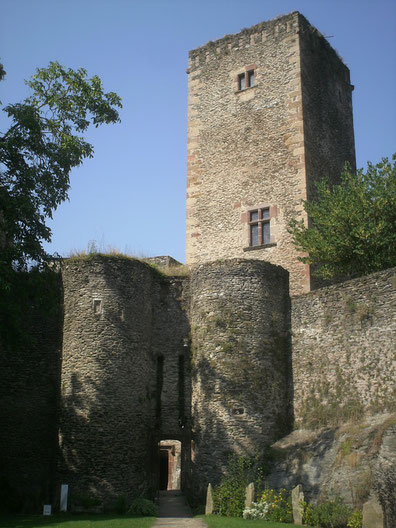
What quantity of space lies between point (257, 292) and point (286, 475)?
5.78 meters

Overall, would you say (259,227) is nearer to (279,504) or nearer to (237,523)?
(279,504)

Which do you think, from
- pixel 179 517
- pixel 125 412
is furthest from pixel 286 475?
pixel 125 412

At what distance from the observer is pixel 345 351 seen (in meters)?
20.0

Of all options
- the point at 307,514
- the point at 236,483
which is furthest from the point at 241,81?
the point at 307,514

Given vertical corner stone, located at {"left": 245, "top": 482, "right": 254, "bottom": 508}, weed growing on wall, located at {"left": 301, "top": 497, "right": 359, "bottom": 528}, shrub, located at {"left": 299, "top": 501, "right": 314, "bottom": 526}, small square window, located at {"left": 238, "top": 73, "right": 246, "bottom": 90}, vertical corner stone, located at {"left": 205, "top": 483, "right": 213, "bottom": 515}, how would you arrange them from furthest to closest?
1. small square window, located at {"left": 238, "top": 73, "right": 246, "bottom": 90}
2. vertical corner stone, located at {"left": 205, "top": 483, "right": 213, "bottom": 515}
3. vertical corner stone, located at {"left": 245, "top": 482, "right": 254, "bottom": 508}
4. shrub, located at {"left": 299, "top": 501, "right": 314, "bottom": 526}
5. weed growing on wall, located at {"left": 301, "top": 497, "right": 359, "bottom": 528}

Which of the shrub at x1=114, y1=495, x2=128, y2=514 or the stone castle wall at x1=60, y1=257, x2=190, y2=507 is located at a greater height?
the stone castle wall at x1=60, y1=257, x2=190, y2=507

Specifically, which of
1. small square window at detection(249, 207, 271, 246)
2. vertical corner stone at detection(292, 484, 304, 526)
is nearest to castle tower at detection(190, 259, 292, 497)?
vertical corner stone at detection(292, 484, 304, 526)

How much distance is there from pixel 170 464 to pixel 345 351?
14.5m

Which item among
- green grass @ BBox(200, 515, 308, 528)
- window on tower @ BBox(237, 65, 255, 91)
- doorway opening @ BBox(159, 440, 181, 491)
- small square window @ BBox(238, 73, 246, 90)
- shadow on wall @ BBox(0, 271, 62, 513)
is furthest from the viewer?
doorway opening @ BBox(159, 440, 181, 491)

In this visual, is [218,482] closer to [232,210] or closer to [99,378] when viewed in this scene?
[99,378]

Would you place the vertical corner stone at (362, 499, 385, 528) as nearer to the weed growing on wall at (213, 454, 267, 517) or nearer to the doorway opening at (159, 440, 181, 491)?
the weed growing on wall at (213, 454, 267, 517)

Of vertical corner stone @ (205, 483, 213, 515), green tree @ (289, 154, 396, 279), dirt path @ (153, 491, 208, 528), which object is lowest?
dirt path @ (153, 491, 208, 528)

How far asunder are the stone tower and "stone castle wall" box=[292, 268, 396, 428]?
400cm

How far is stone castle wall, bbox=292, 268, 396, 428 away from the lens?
62.1 ft
